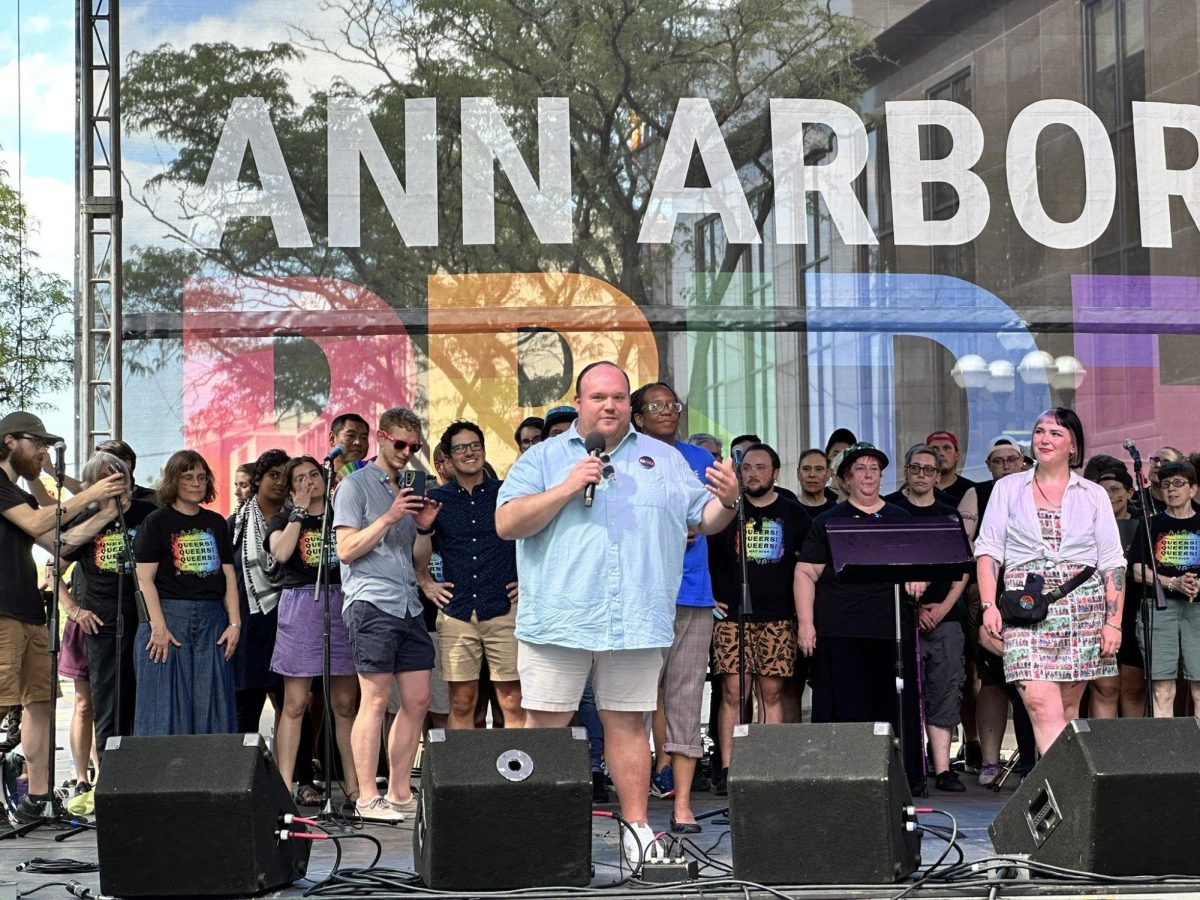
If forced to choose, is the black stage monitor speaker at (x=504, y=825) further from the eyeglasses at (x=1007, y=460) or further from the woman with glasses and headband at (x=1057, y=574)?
the eyeglasses at (x=1007, y=460)

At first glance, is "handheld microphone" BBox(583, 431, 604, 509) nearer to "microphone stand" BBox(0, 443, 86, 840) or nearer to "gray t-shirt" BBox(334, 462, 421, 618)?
A: "gray t-shirt" BBox(334, 462, 421, 618)

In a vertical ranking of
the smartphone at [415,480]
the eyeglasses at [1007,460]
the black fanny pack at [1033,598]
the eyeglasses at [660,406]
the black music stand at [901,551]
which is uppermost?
the eyeglasses at [660,406]

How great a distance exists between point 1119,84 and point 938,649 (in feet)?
16.2

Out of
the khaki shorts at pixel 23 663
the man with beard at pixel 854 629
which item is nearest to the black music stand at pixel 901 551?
the man with beard at pixel 854 629

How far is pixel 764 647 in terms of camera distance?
7.77 meters

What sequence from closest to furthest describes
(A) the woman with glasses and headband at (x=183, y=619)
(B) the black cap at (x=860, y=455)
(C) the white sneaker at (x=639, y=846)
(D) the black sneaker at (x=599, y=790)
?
(C) the white sneaker at (x=639, y=846) < (A) the woman with glasses and headband at (x=183, y=619) < (D) the black sneaker at (x=599, y=790) < (B) the black cap at (x=860, y=455)

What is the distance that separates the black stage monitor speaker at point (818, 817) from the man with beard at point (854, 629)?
261 cm

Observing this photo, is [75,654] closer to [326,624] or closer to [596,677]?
[326,624]

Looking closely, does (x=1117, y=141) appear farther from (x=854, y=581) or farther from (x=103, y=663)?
(x=103, y=663)

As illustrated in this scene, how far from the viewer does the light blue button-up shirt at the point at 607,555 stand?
526 centimetres

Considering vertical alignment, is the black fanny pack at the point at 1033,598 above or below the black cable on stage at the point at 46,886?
above

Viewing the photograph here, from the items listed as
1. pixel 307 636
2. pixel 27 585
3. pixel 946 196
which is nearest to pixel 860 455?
pixel 307 636

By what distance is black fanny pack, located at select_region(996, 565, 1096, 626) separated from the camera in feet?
19.8

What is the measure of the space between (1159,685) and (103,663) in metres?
5.23
